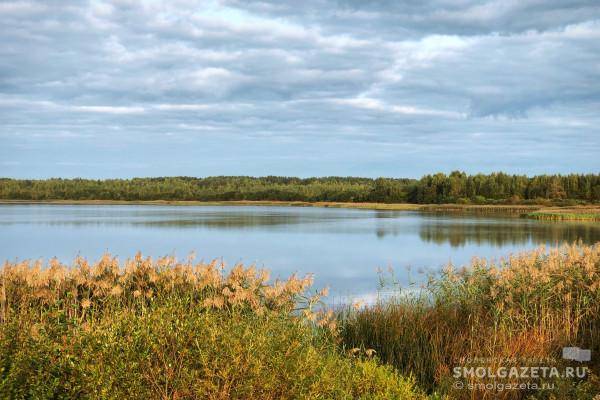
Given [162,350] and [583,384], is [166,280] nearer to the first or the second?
[162,350]

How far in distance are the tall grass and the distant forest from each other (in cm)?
9404

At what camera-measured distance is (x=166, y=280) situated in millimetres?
9203

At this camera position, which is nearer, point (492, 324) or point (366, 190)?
point (492, 324)

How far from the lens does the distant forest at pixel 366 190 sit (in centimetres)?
10638

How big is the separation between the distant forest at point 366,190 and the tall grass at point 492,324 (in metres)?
94.0

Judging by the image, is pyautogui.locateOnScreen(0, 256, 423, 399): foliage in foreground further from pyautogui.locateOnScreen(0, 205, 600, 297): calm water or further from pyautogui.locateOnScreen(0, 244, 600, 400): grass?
pyautogui.locateOnScreen(0, 205, 600, 297): calm water

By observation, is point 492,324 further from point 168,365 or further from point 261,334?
point 168,365

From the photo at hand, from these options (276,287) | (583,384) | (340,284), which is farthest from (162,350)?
(340,284)

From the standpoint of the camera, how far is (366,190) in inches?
5251

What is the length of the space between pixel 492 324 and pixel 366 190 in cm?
12483

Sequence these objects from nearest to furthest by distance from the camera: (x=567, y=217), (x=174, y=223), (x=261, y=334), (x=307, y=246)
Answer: (x=261, y=334) → (x=307, y=246) → (x=174, y=223) → (x=567, y=217)

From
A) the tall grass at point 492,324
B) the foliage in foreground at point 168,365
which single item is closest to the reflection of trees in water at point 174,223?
the tall grass at point 492,324

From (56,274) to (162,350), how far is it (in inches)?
166

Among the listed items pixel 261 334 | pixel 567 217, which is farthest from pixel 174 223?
pixel 261 334
